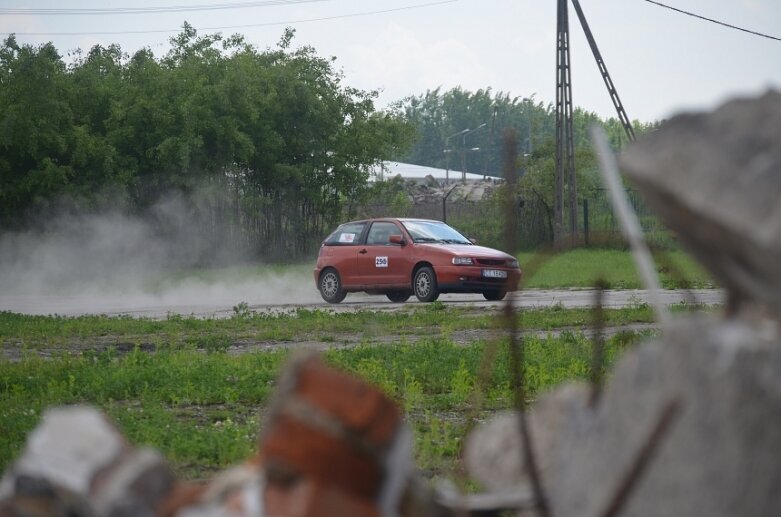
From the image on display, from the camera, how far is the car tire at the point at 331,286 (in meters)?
22.6

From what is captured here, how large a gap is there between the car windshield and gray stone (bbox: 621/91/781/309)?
19.2 m

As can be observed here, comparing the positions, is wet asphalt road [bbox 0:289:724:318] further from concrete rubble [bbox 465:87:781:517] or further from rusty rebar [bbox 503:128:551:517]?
concrete rubble [bbox 465:87:781:517]

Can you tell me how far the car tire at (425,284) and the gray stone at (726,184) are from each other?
60.1 ft

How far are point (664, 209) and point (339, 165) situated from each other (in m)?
40.2

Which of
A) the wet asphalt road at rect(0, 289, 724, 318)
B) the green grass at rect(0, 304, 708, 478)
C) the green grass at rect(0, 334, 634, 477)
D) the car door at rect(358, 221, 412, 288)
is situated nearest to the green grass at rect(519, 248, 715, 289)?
the wet asphalt road at rect(0, 289, 724, 318)

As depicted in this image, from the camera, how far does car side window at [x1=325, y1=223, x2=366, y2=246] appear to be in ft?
74.6

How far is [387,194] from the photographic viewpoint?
45.9 metres

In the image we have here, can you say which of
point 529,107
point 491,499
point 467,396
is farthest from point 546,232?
point 529,107

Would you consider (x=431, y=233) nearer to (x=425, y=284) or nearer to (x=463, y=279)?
(x=425, y=284)

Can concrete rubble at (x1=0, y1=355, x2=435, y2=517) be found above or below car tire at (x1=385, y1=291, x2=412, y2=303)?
below

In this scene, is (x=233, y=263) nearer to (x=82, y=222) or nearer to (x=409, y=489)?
(x=82, y=222)

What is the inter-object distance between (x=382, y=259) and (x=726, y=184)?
63.9 feet

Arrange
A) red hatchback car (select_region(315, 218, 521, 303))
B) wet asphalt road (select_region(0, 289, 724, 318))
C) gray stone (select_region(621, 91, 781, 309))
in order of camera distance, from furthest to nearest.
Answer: red hatchback car (select_region(315, 218, 521, 303)) → wet asphalt road (select_region(0, 289, 724, 318)) → gray stone (select_region(621, 91, 781, 309))

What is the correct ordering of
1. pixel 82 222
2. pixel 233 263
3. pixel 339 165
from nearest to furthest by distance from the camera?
pixel 82 222, pixel 233 263, pixel 339 165
